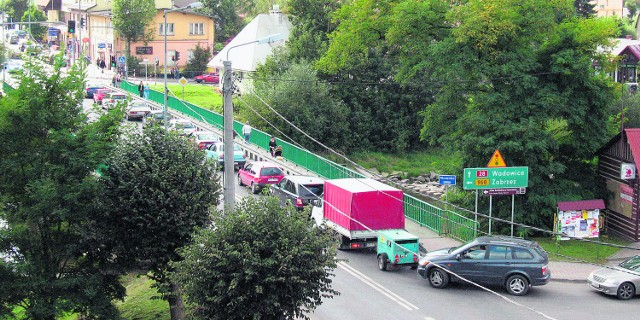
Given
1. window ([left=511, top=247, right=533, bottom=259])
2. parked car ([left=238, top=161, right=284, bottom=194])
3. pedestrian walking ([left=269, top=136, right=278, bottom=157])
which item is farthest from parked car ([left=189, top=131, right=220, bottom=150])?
window ([left=511, top=247, right=533, bottom=259])

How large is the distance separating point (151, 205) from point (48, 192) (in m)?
2.60

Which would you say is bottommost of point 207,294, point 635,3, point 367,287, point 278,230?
point 367,287

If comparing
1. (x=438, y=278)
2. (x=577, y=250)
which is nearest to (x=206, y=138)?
(x=577, y=250)

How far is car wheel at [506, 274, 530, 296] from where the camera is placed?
2397 centimetres

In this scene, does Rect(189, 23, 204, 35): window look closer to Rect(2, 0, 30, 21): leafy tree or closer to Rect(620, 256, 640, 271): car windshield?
Rect(2, 0, 30, 21): leafy tree

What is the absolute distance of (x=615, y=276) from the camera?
24.1 metres

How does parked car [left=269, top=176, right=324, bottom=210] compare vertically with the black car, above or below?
above

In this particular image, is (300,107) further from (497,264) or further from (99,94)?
(497,264)

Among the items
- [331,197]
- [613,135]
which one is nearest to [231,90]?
[331,197]

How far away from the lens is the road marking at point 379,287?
2294 centimetres

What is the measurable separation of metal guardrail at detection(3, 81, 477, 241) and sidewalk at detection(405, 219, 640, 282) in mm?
351

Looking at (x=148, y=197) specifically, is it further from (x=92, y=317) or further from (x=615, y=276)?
(x=615, y=276)

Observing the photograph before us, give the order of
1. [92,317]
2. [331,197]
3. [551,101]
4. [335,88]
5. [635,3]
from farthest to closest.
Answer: [635,3]
[335,88]
[551,101]
[331,197]
[92,317]

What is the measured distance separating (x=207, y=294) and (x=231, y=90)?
5979 mm
